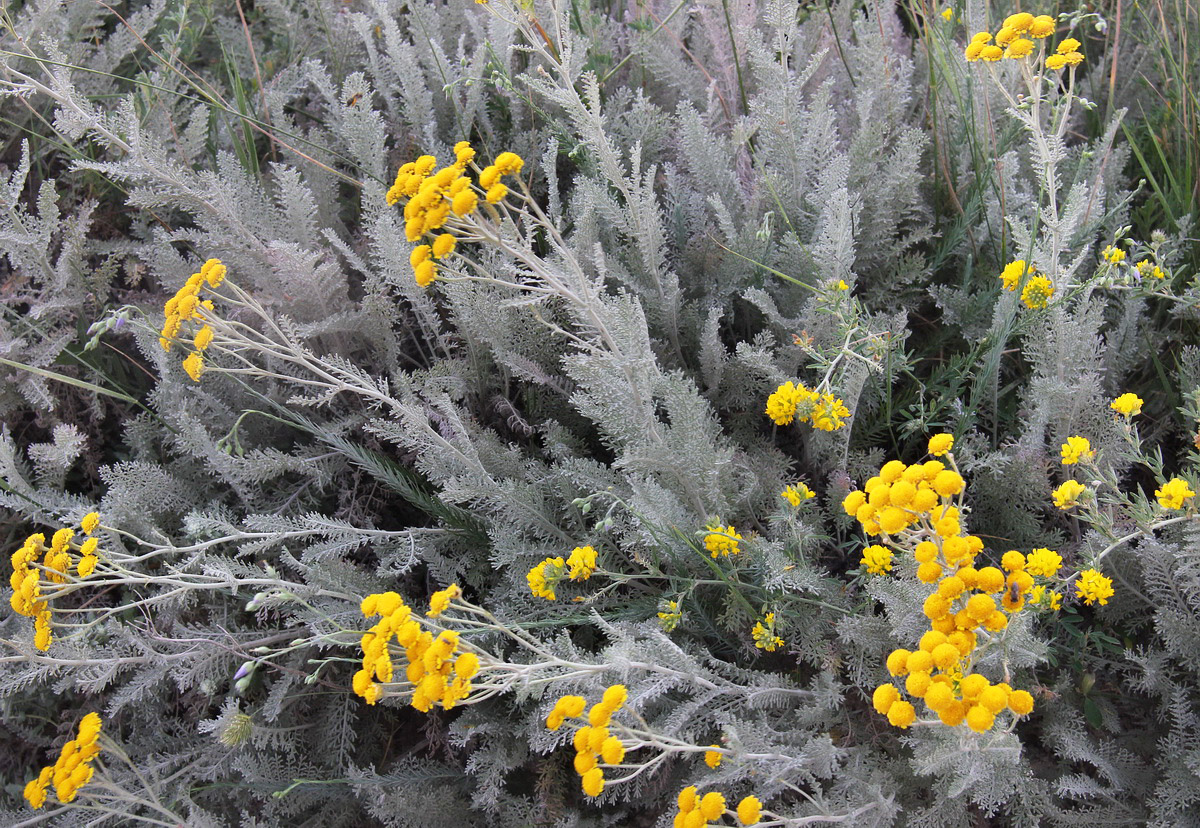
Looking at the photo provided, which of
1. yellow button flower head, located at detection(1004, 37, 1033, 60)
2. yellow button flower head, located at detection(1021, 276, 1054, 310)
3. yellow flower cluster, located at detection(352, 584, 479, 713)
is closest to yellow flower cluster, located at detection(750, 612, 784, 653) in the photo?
yellow flower cluster, located at detection(352, 584, 479, 713)

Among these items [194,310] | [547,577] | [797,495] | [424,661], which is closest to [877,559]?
[797,495]

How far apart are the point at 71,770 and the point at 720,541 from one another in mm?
1192

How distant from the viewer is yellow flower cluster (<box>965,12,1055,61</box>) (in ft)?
4.78

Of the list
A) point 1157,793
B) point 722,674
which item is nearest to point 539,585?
point 722,674

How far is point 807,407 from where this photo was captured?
153 cm

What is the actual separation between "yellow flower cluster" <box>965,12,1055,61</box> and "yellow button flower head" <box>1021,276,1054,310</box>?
40 centimetres

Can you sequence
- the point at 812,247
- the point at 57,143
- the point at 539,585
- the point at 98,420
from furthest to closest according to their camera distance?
1. the point at 57,143
2. the point at 98,420
3. the point at 812,247
4. the point at 539,585

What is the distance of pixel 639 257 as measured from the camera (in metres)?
2.00

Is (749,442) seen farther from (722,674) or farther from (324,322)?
(324,322)

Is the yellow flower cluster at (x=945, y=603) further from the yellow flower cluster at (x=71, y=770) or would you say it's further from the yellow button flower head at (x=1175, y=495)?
the yellow flower cluster at (x=71, y=770)

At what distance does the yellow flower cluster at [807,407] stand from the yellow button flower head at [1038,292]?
39 centimetres

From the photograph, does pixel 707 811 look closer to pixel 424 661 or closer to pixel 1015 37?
pixel 424 661

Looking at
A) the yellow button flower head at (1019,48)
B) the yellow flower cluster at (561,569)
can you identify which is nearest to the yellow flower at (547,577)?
the yellow flower cluster at (561,569)

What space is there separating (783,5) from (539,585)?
1428 millimetres
